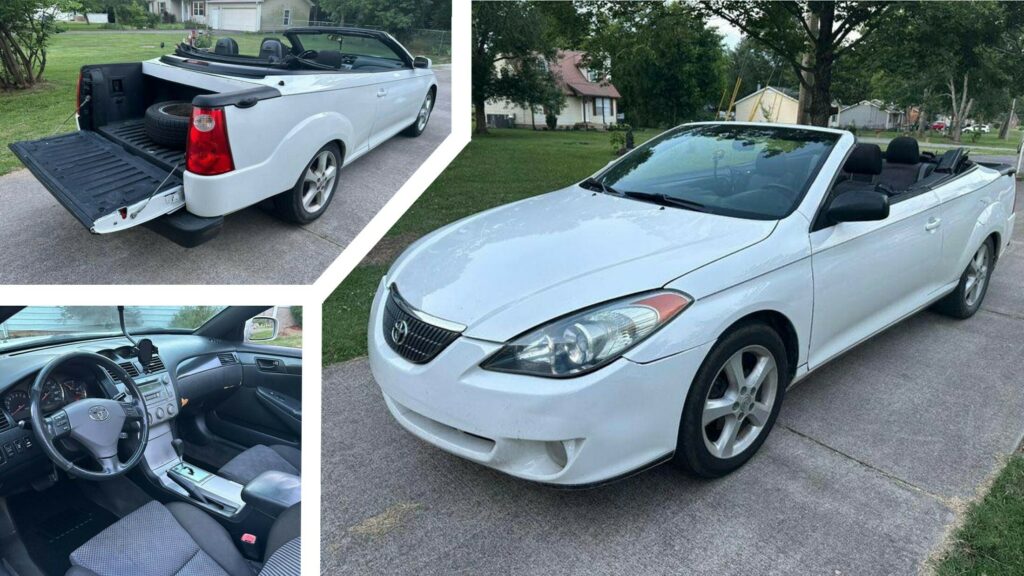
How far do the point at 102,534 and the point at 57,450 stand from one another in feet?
1.48

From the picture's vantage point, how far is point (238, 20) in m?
3.97

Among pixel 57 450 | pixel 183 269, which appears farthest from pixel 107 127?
pixel 57 450

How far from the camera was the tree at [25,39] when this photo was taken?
166 inches

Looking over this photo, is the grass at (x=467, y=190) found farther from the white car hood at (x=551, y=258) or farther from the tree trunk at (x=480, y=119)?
the white car hood at (x=551, y=258)

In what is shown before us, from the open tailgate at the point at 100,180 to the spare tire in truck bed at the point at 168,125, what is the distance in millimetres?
188

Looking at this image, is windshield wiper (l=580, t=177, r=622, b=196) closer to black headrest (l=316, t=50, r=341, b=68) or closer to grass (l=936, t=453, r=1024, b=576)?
black headrest (l=316, t=50, r=341, b=68)

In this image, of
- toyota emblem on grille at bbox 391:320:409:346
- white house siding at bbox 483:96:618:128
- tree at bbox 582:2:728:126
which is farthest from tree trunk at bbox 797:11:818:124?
toyota emblem on grille at bbox 391:320:409:346

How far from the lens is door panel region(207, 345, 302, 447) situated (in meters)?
3.94

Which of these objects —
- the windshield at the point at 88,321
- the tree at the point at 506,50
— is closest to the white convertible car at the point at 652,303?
the windshield at the point at 88,321

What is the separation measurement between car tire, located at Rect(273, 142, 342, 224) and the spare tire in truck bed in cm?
64

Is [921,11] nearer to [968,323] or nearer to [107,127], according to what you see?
[968,323]

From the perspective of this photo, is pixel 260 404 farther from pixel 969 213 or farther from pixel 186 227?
pixel 969 213

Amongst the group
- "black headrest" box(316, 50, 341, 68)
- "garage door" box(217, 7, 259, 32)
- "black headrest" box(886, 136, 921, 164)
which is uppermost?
"garage door" box(217, 7, 259, 32)

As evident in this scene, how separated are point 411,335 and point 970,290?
4286 millimetres
